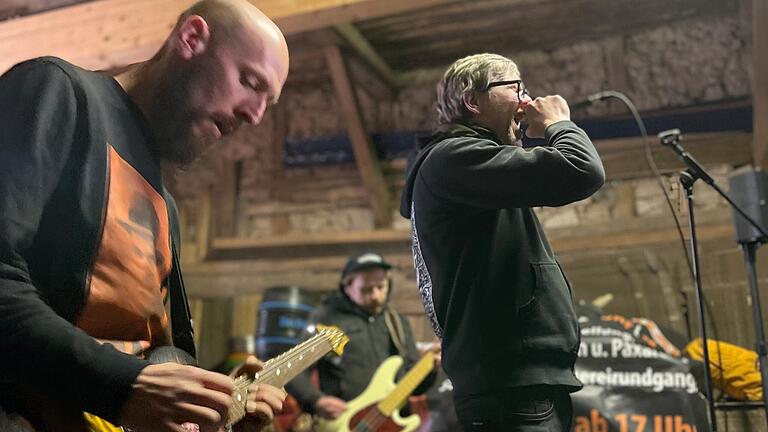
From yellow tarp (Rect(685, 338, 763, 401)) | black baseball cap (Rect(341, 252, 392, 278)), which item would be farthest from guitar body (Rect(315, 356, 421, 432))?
yellow tarp (Rect(685, 338, 763, 401))

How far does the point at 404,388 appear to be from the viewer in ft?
11.7

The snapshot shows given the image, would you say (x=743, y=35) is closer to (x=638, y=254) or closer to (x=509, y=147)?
(x=638, y=254)

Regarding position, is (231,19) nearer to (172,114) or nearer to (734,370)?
(172,114)

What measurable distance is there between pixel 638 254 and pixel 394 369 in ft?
6.31

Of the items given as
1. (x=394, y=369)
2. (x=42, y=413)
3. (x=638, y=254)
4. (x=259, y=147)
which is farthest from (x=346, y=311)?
(x=42, y=413)

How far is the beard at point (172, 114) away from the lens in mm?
1157

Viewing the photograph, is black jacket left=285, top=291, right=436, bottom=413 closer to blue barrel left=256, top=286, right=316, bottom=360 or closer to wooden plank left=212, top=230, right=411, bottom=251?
blue barrel left=256, top=286, right=316, bottom=360

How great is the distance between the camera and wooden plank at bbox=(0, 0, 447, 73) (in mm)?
3109

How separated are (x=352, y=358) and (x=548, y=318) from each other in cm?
262

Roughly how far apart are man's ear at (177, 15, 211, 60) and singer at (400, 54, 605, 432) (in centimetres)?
54

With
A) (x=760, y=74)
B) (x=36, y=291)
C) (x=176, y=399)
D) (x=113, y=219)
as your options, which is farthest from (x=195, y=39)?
(x=760, y=74)

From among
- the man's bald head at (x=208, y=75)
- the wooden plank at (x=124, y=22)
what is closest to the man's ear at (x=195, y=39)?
the man's bald head at (x=208, y=75)

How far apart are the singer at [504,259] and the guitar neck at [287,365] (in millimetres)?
294

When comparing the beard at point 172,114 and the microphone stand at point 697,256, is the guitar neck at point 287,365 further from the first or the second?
the microphone stand at point 697,256
